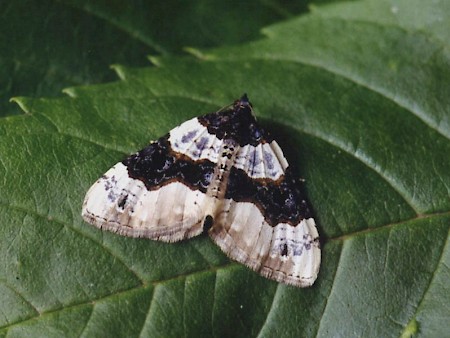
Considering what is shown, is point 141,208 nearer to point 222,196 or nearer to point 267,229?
point 222,196

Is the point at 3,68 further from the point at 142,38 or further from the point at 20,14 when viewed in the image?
the point at 142,38

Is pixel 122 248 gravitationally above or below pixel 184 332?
above

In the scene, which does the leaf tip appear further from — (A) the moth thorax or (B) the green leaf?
(B) the green leaf

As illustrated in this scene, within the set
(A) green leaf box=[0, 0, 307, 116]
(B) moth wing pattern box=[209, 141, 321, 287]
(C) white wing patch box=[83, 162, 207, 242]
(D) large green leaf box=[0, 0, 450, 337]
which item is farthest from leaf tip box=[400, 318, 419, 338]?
(A) green leaf box=[0, 0, 307, 116]

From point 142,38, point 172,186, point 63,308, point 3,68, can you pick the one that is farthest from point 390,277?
point 3,68

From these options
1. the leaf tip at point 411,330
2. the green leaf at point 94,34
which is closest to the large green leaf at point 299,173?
the leaf tip at point 411,330

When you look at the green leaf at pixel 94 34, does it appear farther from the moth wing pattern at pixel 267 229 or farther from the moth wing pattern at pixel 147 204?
the moth wing pattern at pixel 267 229
